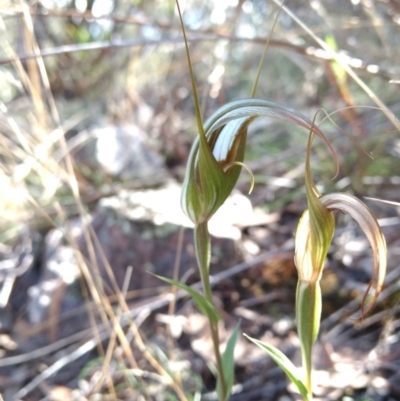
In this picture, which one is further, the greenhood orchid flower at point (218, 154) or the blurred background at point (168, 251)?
the blurred background at point (168, 251)

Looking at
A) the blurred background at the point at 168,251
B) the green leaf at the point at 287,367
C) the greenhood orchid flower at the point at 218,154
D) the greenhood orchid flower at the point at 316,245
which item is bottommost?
the blurred background at the point at 168,251

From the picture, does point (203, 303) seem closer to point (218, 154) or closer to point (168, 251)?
point (218, 154)

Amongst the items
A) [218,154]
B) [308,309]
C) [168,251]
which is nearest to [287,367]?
[308,309]

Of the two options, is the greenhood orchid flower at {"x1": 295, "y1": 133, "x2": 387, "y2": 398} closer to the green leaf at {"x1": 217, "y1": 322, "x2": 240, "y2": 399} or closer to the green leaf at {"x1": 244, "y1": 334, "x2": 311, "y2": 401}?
the green leaf at {"x1": 244, "y1": 334, "x2": 311, "y2": 401}

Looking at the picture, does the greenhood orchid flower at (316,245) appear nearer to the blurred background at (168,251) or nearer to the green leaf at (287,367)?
the green leaf at (287,367)

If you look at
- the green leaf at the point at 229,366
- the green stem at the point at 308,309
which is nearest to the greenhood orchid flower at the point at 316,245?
the green stem at the point at 308,309

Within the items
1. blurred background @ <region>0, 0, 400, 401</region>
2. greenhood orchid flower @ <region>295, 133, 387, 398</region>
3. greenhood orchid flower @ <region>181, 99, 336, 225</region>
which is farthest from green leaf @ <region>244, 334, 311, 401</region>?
blurred background @ <region>0, 0, 400, 401</region>
